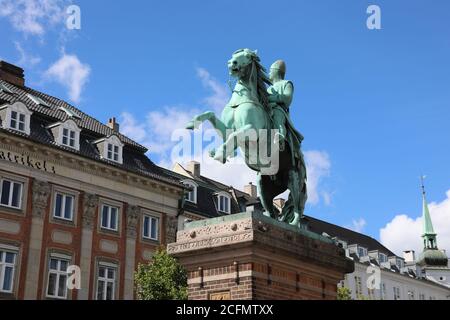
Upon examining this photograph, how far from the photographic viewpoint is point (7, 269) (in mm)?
30828

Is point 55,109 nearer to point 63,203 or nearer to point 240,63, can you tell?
point 63,203

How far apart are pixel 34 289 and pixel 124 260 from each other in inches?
234

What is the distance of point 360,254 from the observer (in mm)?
67938

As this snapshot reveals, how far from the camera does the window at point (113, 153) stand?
37250mm

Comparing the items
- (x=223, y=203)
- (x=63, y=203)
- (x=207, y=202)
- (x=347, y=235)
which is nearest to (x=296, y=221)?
(x=63, y=203)

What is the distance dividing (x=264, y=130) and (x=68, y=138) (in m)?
25.3

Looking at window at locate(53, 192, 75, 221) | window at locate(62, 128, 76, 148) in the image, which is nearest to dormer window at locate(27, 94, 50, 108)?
window at locate(62, 128, 76, 148)

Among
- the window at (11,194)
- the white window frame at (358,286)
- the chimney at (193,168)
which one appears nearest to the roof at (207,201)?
the chimney at (193,168)

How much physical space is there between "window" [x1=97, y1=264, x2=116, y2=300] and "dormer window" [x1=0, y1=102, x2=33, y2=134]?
328 inches

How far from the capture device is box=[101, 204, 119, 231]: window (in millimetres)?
35969

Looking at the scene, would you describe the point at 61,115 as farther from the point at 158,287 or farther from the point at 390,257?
the point at 390,257

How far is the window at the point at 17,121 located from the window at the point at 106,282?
8359mm

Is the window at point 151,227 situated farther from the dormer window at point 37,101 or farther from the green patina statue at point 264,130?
the green patina statue at point 264,130

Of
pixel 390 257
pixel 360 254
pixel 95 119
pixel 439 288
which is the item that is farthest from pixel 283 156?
pixel 439 288
